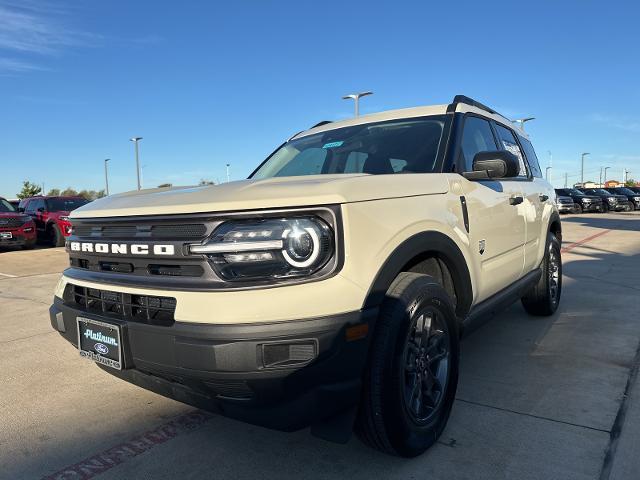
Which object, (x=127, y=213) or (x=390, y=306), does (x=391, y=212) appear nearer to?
(x=390, y=306)

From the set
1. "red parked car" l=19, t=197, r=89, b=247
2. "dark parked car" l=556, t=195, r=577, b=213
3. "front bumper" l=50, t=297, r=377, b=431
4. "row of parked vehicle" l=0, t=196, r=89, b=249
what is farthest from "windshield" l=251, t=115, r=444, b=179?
"dark parked car" l=556, t=195, r=577, b=213

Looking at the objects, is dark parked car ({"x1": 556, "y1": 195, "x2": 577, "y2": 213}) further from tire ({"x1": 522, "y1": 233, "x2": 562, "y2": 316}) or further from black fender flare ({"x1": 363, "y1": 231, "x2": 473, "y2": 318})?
black fender flare ({"x1": 363, "y1": 231, "x2": 473, "y2": 318})

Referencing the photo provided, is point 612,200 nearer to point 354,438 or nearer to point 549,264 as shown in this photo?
point 549,264

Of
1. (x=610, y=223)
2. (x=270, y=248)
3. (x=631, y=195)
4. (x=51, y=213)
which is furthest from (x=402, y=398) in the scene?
(x=631, y=195)

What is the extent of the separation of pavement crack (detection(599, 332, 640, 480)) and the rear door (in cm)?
101

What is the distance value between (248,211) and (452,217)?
133 cm

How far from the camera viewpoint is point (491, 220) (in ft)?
11.2

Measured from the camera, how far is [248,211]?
2.07 meters

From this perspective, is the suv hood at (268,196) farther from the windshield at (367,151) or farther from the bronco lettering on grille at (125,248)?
the windshield at (367,151)

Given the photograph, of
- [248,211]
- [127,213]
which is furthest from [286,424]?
[127,213]

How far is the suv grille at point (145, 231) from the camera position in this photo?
7.06 feet

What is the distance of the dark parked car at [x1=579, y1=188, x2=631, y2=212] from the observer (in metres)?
34.6

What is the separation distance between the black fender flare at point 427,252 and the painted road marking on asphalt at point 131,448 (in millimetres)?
1501

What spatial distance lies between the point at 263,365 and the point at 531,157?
14.3ft
